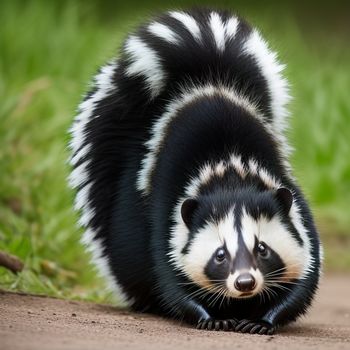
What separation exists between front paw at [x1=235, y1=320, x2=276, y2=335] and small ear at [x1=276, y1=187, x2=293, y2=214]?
604mm

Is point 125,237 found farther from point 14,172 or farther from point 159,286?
point 14,172

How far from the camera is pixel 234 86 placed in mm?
6426

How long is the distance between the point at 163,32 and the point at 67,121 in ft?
12.9

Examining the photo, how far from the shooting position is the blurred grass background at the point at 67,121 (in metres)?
8.34

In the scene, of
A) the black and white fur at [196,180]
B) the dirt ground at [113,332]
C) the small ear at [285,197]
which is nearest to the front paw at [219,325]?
the black and white fur at [196,180]

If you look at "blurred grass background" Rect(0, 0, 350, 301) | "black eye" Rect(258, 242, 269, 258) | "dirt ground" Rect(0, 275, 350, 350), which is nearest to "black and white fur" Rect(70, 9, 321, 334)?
"black eye" Rect(258, 242, 269, 258)

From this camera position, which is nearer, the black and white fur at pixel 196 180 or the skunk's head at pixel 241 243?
the skunk's head at pixel 241 243

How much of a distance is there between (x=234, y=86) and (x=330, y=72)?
662cm

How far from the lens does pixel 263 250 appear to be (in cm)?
559

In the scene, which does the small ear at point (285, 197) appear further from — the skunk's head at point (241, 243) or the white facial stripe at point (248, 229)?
the white facial stripe at point (248, 229)

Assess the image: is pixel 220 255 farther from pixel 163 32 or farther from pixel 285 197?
pixel 163 32

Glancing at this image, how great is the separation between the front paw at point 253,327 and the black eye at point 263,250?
0.39 m

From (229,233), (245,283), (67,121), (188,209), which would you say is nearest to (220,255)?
(229,233)

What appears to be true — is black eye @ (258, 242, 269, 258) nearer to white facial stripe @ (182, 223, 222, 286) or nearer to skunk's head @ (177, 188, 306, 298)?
skunk's head @ (177, 188, 306, 298)
